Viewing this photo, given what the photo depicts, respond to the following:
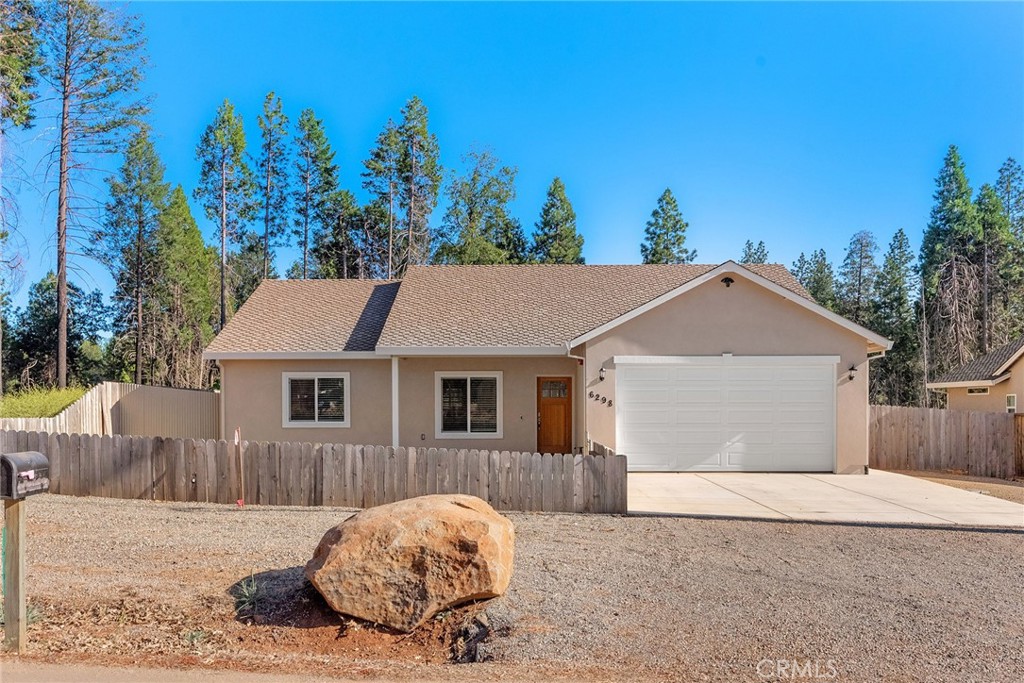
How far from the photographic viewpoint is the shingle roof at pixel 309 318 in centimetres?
1570

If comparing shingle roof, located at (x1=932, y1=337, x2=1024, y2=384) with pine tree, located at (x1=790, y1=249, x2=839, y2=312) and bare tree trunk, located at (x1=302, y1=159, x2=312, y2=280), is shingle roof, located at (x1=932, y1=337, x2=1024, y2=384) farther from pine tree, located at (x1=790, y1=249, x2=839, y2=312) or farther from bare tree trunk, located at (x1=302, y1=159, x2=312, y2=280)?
bare tree trunk, located at (x1=302, y1=159, x2=312, y2=280)

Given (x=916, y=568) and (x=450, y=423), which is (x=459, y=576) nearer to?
(x=916, y=568)

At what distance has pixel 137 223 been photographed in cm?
3216

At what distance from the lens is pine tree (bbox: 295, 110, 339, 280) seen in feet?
115

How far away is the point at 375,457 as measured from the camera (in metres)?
9.79

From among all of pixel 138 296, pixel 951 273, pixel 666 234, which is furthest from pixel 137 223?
pixel 951 273

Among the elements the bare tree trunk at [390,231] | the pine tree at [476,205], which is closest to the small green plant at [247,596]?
the pine tree at [476,205]

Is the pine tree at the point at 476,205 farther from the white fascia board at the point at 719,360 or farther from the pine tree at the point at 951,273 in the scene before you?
the pine tree at the point at 951,273

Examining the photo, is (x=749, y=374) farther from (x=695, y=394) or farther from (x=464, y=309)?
(x=464, y=309)

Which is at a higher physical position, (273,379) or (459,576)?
(273,379)

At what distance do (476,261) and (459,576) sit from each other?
27.2m

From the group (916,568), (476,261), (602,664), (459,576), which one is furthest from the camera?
(476,261)

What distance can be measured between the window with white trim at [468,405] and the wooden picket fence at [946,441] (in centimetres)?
933

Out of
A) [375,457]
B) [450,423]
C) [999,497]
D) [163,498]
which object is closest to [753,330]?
[999,497]
